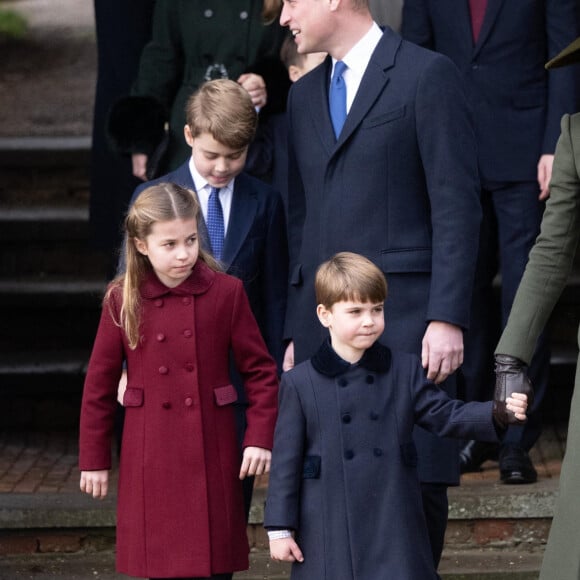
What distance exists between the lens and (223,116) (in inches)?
172

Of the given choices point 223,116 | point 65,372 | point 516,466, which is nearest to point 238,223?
point 223,116

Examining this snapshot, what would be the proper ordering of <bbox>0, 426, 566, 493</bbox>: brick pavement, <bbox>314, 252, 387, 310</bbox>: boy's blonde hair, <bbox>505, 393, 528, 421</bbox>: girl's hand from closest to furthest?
<bbox>505, 393, 528, 421</bbox>: girl's hand → <bbox>314, 252, 387, 310</bbox>: boy's blonde hair → <bbox>0, 426, 566, 493</bbox>: brick pavement

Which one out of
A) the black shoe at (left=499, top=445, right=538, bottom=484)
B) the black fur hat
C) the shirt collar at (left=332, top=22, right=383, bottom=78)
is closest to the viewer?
the shirt collar at (left=332, top=22, right=383, bottom=78)

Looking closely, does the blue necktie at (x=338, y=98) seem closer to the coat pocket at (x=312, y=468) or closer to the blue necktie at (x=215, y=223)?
the blue necktie at (x=215, y=223)

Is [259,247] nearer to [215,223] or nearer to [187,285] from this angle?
[215,223]

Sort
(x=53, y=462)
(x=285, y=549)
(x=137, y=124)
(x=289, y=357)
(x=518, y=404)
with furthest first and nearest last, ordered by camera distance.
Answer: (x=53, y=462)
(x=137, y=124)
(x=289, y=357)
(x=285, y=549)
(x=518, y=404)

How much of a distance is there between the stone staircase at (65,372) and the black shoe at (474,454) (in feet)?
0.81

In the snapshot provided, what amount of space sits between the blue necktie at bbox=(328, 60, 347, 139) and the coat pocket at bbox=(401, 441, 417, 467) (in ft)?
3.01

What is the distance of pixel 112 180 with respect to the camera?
633 cm

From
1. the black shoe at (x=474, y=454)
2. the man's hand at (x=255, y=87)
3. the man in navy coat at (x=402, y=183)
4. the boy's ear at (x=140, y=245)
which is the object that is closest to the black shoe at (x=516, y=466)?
the black shoe at (x=474, y=454)

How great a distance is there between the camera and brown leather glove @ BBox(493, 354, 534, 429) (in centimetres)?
372

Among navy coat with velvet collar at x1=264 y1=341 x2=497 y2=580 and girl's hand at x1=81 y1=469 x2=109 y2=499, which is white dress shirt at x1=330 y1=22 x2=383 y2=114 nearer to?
navy coat with velvet collar at x1=264 y1=341 x2=497 y2=580

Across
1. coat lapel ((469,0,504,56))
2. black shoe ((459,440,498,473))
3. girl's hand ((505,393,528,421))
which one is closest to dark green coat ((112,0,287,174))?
coat lapel ((469,0,504,56))

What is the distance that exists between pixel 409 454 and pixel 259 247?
36.9 inches
